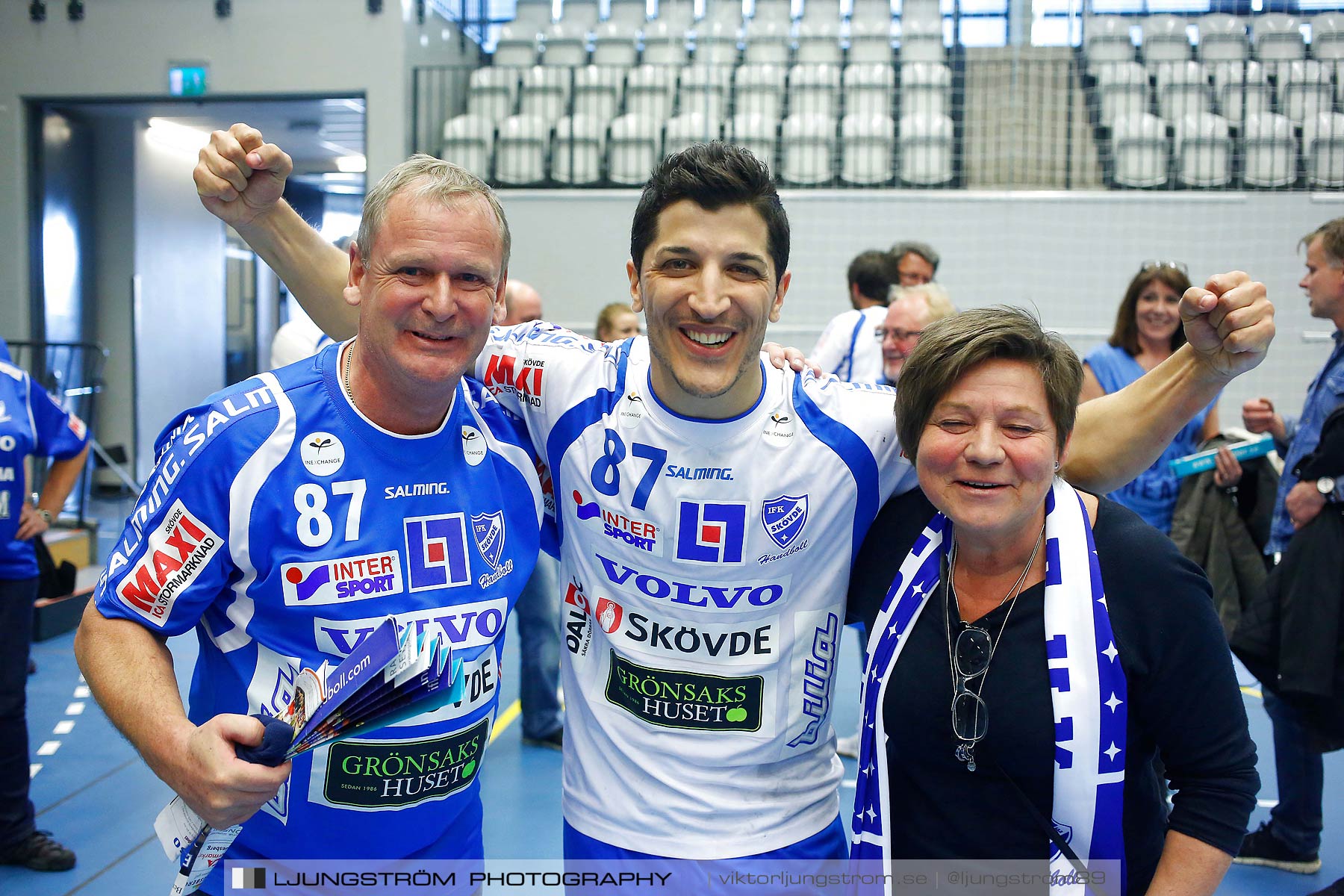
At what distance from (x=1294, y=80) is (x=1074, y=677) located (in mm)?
9628

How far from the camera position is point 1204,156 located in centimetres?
865

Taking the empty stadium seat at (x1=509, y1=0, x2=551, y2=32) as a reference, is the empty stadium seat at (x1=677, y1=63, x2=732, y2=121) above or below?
below

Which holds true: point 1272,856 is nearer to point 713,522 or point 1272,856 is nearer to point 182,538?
point 713,522

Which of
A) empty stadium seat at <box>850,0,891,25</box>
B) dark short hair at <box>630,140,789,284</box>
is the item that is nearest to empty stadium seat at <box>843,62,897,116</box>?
empty stadium seat at <box>850,0,891,25</box>

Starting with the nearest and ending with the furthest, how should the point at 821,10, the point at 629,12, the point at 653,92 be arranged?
the point at 653,92 → the point at 821,10 → the point at 629,12

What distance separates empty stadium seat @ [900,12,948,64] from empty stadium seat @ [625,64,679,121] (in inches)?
100

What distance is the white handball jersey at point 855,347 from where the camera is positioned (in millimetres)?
4766

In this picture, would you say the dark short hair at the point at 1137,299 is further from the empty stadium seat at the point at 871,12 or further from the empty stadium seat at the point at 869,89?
the empty stadium seat at the point at 871,12

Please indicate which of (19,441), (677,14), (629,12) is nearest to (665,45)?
(677,14)

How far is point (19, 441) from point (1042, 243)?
7.69 metres

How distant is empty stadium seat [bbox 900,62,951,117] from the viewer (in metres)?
9.41

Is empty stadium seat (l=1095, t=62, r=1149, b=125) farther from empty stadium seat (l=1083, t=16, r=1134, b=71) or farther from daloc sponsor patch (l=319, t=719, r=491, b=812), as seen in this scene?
daloc sponsor patch (l=319, t=719, r=491, b=812)

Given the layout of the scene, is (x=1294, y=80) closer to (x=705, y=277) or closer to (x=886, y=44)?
(x=886, y=44)

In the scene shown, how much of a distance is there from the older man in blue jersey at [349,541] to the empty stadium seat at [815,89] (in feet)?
28.8
